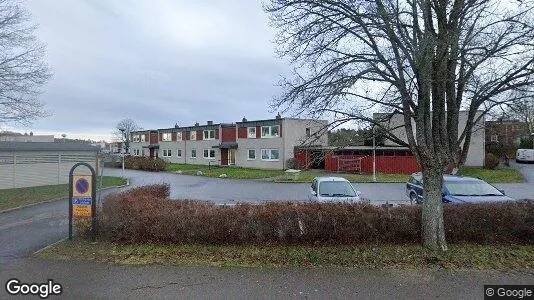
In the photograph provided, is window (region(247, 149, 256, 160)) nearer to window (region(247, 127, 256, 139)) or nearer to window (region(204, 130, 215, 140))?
window (region(247, 127, 256, 139))

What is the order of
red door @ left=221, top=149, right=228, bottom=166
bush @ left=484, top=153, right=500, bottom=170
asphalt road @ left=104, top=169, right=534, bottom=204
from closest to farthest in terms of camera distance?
asphalt road @ left=104, top=169, right=534, bottom=204
bush @ left=484, top=153, right=500, bottom=170
red door @ left=221, top=149, right=228, bottom=166

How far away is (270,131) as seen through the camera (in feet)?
119

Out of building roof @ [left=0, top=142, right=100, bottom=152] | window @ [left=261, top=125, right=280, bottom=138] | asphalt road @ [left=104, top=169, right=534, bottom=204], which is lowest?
asphalt road @ [left=104, top=169, right=534, bottom=204]

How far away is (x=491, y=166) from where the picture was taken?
33.1 m

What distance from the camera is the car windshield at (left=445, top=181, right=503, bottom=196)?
1119 cm

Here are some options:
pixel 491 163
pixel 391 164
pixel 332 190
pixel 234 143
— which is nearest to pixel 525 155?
pixel 491 163

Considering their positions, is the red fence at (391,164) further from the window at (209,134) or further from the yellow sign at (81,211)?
the yellow sign at (81,211)

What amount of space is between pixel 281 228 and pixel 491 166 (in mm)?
32983

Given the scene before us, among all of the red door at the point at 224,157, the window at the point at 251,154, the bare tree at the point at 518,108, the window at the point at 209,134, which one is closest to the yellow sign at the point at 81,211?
the bare tree at the point at 518,108

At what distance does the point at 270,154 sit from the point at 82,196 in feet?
93.6

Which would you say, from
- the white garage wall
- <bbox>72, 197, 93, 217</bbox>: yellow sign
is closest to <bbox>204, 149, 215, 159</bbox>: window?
the white garage wall

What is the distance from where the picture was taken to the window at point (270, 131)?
117 ft

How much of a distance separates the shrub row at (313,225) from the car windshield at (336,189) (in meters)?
3.72

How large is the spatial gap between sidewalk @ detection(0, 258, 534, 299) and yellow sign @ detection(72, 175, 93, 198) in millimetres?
1935
